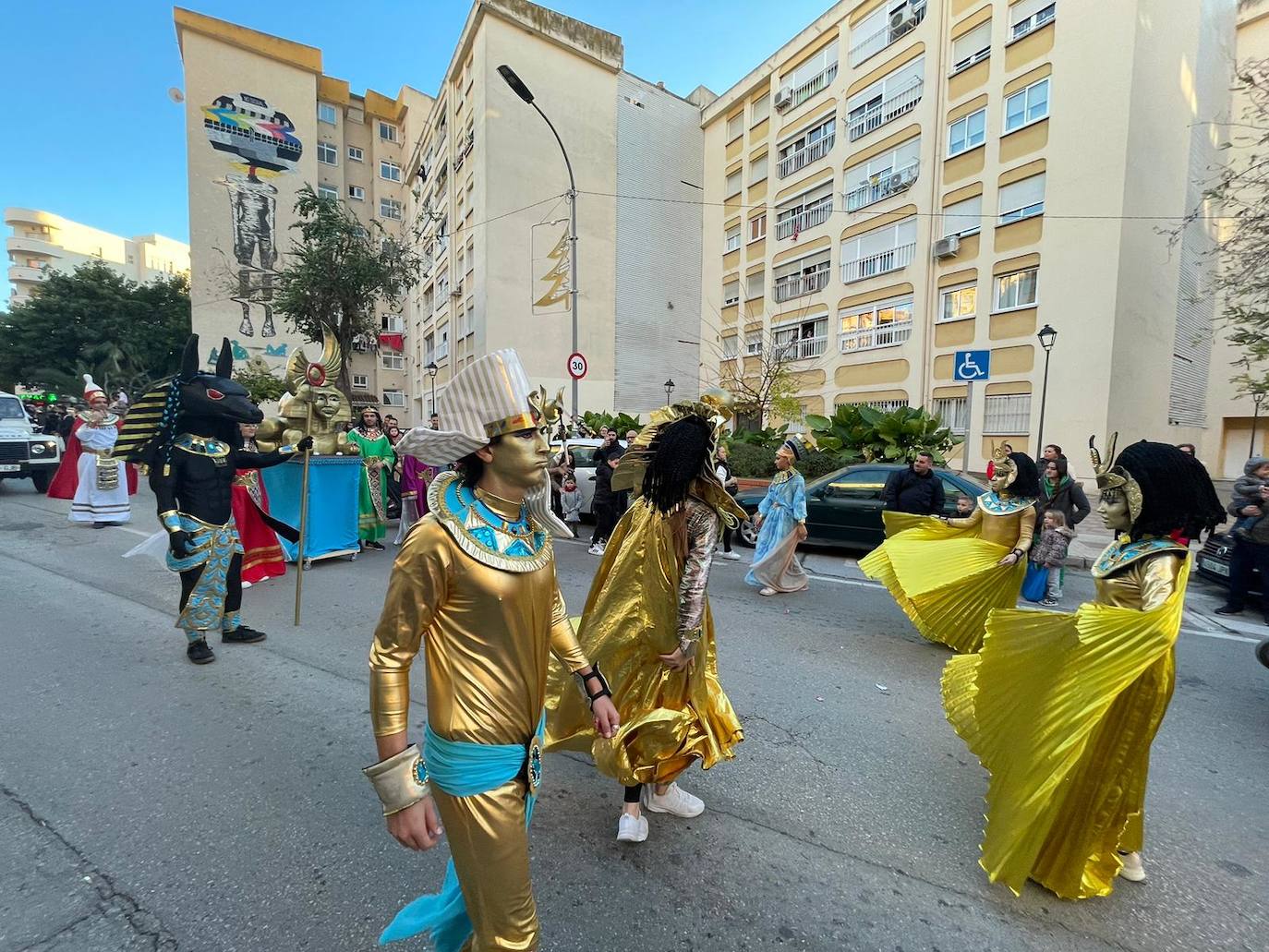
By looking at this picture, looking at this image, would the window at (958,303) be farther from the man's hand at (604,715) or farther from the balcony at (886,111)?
the man's hand at (604,715)

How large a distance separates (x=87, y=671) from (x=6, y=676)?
17.8 inches

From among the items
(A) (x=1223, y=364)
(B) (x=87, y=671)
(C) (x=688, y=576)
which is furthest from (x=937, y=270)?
(B) (x=87, y=671)

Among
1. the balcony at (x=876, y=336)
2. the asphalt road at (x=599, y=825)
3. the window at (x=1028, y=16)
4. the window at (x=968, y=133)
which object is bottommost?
the asphalt road at (x=599, y=825)

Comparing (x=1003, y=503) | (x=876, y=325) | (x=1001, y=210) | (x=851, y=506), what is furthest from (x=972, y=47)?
(x=1003, y=503)

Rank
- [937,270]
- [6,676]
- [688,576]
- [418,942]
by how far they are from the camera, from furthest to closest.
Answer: [937,270]
[6,676]
[688,576]
[418,942]

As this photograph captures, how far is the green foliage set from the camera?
1237 cm

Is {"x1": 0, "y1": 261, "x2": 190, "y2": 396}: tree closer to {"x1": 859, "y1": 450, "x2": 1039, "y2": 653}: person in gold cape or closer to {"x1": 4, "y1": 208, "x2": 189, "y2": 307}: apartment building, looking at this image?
{"x1": 4, "y1": 208, "x2": 189, "y2": 307}: apartment building

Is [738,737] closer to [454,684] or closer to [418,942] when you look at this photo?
[418,942]

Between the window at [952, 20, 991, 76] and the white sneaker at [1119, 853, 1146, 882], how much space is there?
24066 millimetres

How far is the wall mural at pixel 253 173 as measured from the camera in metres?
37.0

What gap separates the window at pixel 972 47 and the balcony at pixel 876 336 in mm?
8251

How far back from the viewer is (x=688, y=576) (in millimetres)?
2502

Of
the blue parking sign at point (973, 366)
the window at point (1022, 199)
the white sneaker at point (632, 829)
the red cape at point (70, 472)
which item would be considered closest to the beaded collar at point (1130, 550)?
the white sneaker at point (632, 829)

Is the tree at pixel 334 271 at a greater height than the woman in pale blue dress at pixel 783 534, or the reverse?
the tree at pixel 334 271
